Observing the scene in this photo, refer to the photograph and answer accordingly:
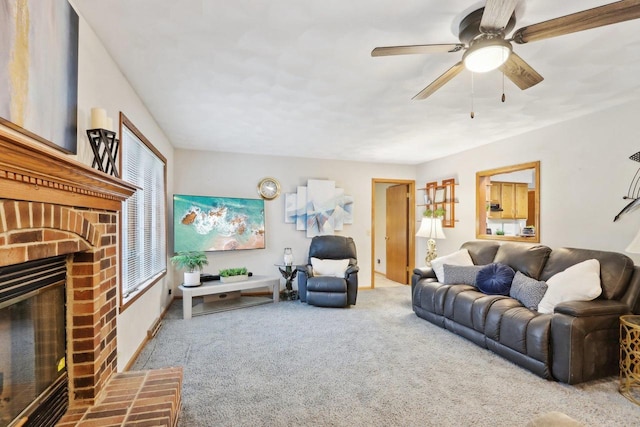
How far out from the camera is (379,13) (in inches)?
64.1

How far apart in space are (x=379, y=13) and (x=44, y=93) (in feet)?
5.43

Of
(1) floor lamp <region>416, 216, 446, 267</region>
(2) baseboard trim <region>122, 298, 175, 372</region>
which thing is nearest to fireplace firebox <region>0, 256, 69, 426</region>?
(2) baseboard trim <region>122, 298, 175, 372</region>

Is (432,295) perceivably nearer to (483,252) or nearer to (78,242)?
(483,252)

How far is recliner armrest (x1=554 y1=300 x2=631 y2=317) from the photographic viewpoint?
2.32m

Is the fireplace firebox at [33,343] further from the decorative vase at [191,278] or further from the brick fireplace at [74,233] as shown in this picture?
the decorative vase at [191,278]

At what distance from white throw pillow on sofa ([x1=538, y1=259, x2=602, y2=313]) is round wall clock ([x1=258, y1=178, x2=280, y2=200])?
12.8ft

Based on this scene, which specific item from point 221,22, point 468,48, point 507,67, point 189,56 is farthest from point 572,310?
point 189,56

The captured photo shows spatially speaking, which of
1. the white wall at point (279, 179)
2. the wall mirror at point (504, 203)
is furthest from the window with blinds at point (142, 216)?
the wall mirror at point (504, 203)

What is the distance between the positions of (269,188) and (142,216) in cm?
233

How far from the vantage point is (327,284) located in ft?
14.2

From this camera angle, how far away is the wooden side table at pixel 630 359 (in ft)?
7.16

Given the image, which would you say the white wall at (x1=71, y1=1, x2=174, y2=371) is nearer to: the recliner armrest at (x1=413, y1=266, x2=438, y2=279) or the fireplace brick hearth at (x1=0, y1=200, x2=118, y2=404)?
the fireplace brick hearth at (x1=0, y1=200, x2=118, y2=404)

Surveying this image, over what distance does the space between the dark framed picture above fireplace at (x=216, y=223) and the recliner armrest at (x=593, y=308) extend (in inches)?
155

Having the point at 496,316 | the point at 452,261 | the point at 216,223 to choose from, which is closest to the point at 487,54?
the point at 496,316
